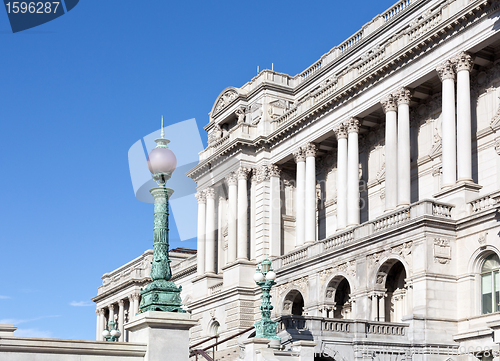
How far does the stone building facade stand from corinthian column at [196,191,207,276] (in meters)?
0.18

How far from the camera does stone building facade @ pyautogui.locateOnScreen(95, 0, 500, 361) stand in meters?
33.2

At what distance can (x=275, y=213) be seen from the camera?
2101 inches

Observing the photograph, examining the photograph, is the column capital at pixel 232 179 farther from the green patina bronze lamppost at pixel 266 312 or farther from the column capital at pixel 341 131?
the green patina bronze lamppost at pixel 266 312

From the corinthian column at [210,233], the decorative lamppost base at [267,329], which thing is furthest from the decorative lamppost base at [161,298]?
the corinthian column at [210,233]

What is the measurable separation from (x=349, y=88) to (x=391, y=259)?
1375cm

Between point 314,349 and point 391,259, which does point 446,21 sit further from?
point 314,349

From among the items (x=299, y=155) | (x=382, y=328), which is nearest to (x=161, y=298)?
(x=382, y=328)

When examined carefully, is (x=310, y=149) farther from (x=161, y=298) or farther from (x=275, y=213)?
(x=161, y=298)

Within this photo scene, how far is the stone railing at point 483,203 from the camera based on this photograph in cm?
3369

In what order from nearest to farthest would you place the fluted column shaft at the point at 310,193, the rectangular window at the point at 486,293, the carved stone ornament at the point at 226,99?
the rectangular window at the point at 486,293
the fluted column shaft at the point at 310,193
the carved stone ornament at the point at 226,99

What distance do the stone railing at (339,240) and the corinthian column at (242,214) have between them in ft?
40.6

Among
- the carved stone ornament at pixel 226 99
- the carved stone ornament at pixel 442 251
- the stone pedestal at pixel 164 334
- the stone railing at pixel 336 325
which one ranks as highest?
the carved stone ornament at pixel 226 99

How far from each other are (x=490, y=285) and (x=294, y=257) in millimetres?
14254

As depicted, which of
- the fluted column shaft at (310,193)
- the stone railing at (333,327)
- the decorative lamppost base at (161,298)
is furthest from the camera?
the fluted column shaft at (310,193)
